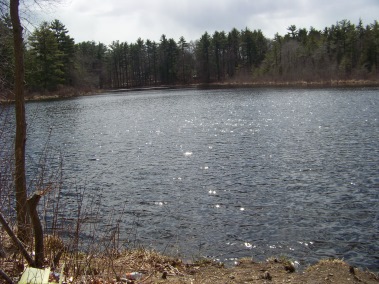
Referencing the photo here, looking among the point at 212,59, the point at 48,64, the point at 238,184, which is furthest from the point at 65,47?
the point at 238,184

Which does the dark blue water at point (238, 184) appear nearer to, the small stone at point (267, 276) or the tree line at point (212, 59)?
the small stone at point (267, 276)

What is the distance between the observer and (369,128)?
2808 centimetres

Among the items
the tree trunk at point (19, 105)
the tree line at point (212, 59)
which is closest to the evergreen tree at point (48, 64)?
the tree line at point (212, 59)

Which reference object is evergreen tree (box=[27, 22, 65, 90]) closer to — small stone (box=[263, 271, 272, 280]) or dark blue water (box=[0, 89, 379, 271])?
dark blue water (box=[0, 89, 379, 271])

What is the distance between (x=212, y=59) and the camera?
12762 centimetres

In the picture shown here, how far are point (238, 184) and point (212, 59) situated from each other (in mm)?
115691

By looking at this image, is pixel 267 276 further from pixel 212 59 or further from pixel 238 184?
pixel 212 59

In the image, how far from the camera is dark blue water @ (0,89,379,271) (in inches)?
415

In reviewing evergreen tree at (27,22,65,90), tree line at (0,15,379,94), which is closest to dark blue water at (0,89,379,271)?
tree line at (0,15,379,94)

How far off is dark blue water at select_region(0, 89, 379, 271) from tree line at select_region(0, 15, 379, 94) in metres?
42.9


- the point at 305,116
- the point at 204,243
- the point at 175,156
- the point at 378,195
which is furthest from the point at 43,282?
the point at 305,116

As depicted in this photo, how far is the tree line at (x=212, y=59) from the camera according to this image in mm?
84812

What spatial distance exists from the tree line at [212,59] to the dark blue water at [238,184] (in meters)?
42.9

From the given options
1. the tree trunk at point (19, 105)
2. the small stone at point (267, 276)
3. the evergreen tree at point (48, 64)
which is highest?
the evergreen tree at point (48, 64)
